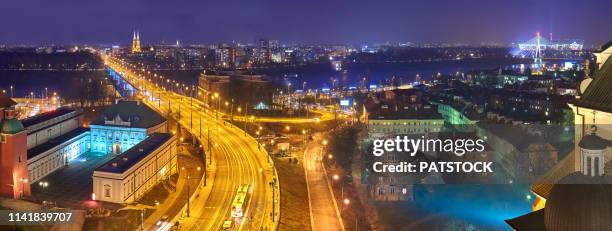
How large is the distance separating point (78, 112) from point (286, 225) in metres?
9.61

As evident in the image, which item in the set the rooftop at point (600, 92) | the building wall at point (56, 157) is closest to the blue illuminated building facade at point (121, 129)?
the building wall at point (56, 157)

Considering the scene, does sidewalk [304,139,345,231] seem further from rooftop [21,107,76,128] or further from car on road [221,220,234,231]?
rooftop [21,107,76,128]

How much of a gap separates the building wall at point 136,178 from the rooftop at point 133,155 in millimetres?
89

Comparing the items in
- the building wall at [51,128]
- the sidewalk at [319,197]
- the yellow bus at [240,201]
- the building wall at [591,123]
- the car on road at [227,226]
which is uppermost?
the building wall at [591,123]

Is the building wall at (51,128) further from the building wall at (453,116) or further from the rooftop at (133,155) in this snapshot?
the building wall at (453,116)

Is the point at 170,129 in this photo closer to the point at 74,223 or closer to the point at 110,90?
the point at 74,223

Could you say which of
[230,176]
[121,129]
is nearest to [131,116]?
[121,129]

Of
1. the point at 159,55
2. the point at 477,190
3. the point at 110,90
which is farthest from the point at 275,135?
the point at 159,55

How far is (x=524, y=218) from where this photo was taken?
14.8 ft

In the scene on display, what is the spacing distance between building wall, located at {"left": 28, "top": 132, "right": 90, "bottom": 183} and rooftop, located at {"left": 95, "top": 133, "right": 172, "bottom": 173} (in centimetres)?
171

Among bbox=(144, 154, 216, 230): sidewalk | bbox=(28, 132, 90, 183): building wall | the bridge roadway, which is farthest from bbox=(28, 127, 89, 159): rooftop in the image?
the bridge roadway

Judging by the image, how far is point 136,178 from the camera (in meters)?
11.6

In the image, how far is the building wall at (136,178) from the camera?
10922 millimetres

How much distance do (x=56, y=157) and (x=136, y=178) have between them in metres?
3.33
